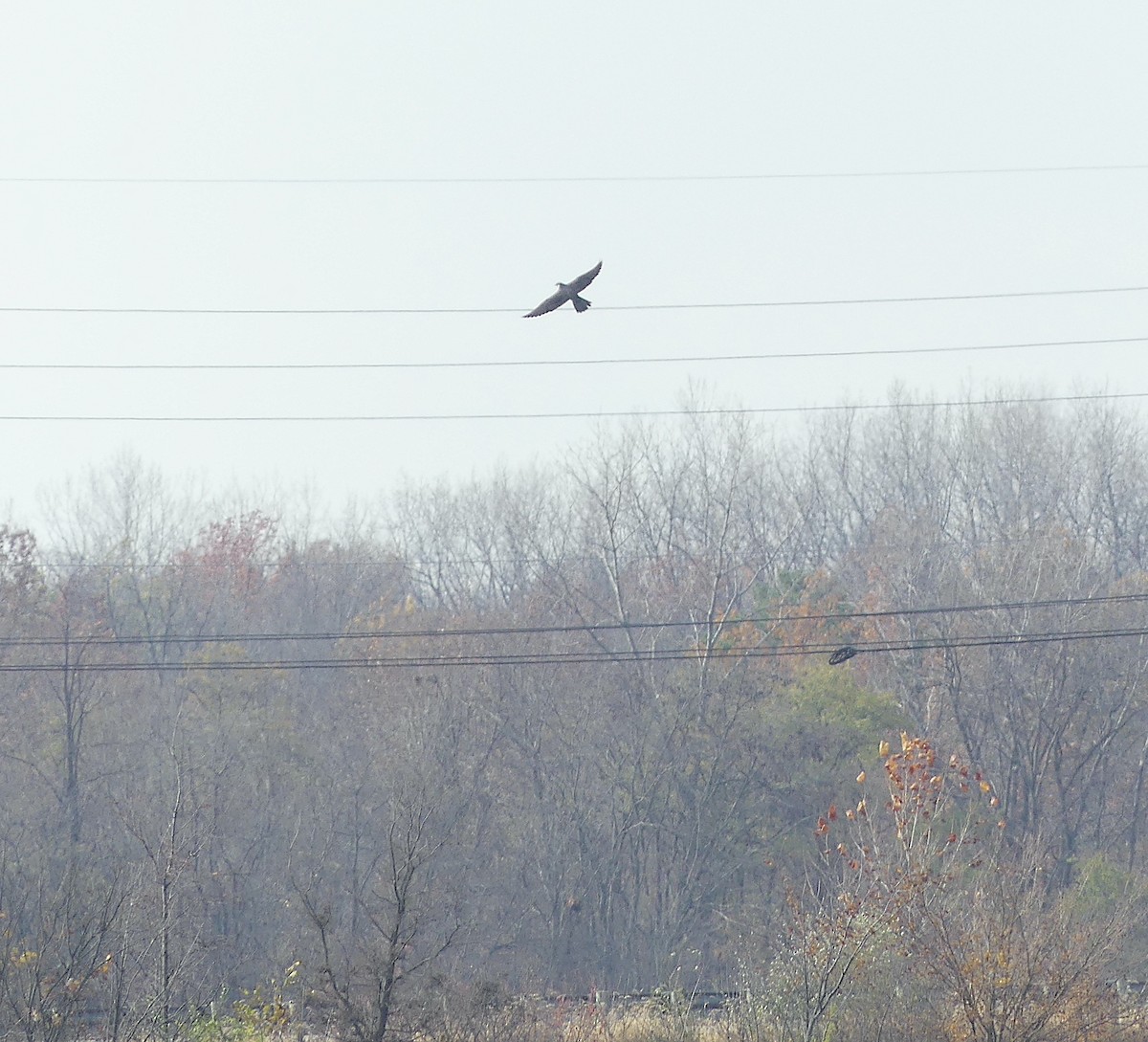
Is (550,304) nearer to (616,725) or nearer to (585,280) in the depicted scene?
(585,280)

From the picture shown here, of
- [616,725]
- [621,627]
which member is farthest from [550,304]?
[616,725]

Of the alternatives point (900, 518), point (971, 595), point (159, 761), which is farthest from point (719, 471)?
point (159, 761)

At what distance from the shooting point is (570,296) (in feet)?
35.8

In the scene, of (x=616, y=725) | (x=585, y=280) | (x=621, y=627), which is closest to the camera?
(x=585, y=280)

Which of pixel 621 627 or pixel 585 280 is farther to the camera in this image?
pixel 621 627

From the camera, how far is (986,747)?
40.2 meters

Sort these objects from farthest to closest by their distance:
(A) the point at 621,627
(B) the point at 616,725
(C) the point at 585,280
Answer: (B) the point at 616,725 < (A) the point at 621,627 < (C) the point at 585,280

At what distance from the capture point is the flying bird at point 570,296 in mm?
10844

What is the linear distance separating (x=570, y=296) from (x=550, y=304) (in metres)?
0.16

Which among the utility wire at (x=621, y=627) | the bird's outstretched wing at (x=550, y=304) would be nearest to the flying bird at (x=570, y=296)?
the bird's outstretched wing at (x=550, y=304)

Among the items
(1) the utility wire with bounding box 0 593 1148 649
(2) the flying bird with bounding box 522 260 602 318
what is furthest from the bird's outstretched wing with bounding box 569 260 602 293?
(1) the utility wire with bounding box 0 593 1148 649

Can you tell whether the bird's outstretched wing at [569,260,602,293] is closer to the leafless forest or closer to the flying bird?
the flying bird

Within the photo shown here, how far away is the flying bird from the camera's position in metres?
10.8

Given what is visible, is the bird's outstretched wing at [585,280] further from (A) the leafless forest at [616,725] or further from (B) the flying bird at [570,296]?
(A) the leafless forest at [616,725]
